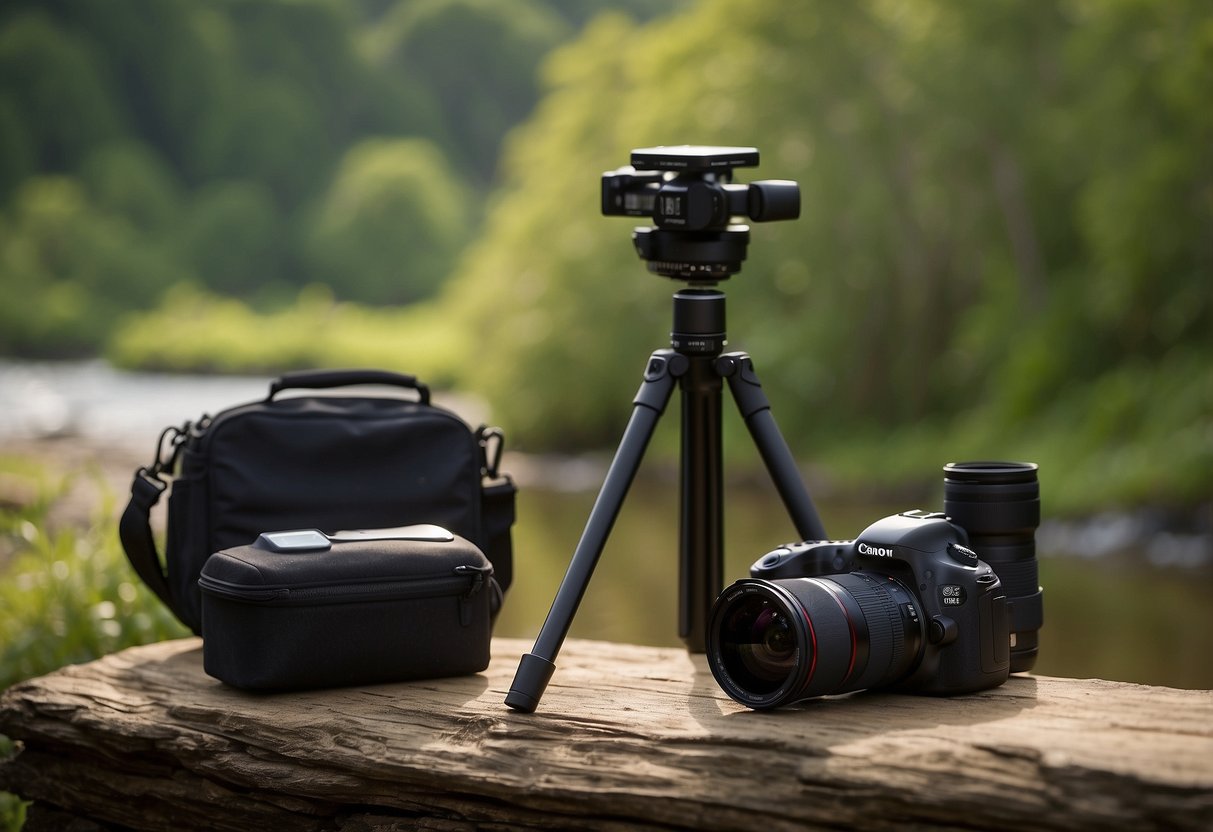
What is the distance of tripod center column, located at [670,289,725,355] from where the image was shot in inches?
91.0

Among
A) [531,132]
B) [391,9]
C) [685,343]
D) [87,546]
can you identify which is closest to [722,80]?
[531,132]

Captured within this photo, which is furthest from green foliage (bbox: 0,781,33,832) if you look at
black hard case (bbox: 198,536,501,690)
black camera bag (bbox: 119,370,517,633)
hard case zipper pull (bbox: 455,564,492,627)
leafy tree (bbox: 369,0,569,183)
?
leafy tree (bbox: 369,0,569,183)

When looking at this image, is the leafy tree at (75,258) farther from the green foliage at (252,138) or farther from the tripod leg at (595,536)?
the tripod leg at (595,536)

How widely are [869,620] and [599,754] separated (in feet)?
1.33

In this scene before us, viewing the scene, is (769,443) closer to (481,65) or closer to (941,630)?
(941,630)

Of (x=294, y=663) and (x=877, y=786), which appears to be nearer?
(x=877, y=786)

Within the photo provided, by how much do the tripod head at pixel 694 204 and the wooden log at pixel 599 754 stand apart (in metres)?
0.68

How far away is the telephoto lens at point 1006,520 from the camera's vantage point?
206 centimetres

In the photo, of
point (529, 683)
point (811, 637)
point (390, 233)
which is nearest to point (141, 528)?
point (529, 683)

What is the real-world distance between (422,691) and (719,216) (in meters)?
0.87

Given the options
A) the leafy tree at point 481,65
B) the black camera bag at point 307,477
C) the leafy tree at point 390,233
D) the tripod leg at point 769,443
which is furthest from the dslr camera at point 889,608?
the leafy tree at point 481,65

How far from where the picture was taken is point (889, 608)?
1.93m

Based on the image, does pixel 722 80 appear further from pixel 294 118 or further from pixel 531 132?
pixel 294 118

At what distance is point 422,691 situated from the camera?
2.22 metres
